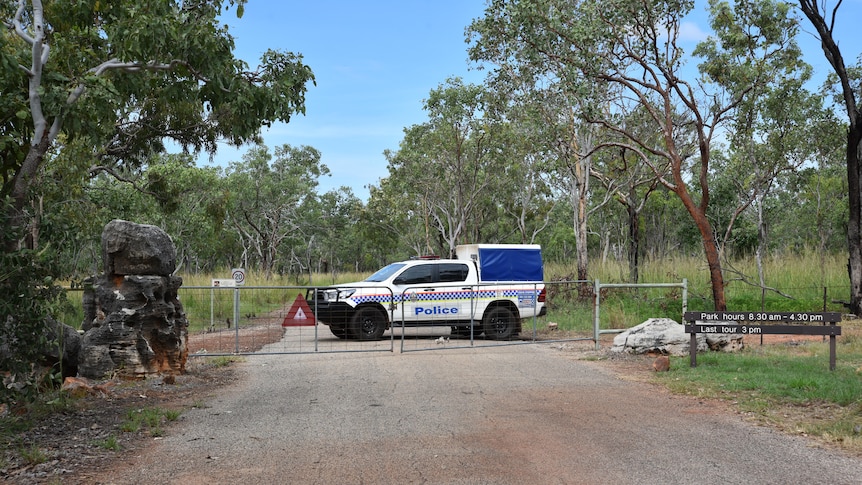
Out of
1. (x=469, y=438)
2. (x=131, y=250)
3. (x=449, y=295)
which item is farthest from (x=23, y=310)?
(x=449, y=295)

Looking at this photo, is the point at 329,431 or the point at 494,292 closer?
the point at 329,431

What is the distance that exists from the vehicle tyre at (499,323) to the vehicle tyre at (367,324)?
2580 millimetres

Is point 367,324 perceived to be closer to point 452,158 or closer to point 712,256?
point 712,256

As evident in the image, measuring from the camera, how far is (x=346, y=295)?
16.5 metres

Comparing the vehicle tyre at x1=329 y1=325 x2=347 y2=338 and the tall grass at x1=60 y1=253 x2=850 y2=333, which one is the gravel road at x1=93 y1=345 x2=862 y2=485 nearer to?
the vehicle tyre at x1=329 y1=325 x2=347 y2=338

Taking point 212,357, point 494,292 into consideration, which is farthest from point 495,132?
point 212,357

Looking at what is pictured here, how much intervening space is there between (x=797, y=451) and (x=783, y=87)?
17.7m

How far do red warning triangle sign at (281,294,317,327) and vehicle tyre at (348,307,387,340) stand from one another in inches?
67.3

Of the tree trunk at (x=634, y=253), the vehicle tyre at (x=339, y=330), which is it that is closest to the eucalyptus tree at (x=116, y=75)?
the vehicle tyre at (x=339, y=330)

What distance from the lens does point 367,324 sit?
54.4ft

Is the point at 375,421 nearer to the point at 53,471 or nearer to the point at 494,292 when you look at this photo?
the point at 53,471

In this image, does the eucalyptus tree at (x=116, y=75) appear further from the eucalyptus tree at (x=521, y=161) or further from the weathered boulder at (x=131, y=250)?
the eucalyptus tree at (x=521, y=161)

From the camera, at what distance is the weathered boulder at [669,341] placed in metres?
13.5

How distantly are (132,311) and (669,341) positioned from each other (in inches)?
368
